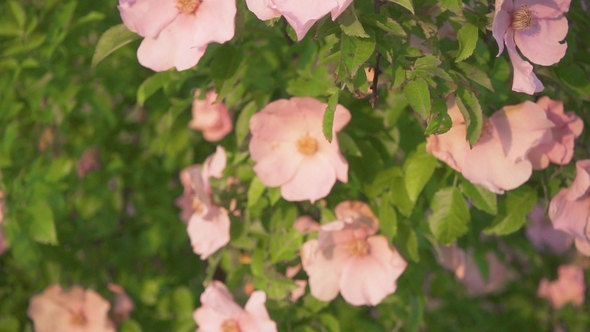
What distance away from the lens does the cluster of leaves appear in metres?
0.88

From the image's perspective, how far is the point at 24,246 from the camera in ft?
4.77

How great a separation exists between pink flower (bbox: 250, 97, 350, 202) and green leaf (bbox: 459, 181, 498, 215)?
19 cm

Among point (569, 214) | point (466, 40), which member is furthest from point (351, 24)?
point (569, 214)

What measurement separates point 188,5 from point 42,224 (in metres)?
0.61

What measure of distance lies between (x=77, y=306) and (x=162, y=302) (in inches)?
7.4

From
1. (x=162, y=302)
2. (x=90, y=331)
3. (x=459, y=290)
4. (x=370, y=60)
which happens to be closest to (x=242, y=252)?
(x=162, y=302)

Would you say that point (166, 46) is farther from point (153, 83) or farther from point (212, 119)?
point (212, 119)

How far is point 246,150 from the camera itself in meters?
1.24

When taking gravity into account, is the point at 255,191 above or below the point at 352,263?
above

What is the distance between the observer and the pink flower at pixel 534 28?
2.81 ft

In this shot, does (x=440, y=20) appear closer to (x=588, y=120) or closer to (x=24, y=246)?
(x=588, y=120)

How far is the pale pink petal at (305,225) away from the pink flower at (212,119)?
0.40 m

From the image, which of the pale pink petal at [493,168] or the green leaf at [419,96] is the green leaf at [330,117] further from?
the pale pink petal at [493,168]

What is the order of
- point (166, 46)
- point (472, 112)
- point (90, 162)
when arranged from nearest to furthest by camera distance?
1. point (472, 112)
2. point (166, 46)
3. point (90, 162)
